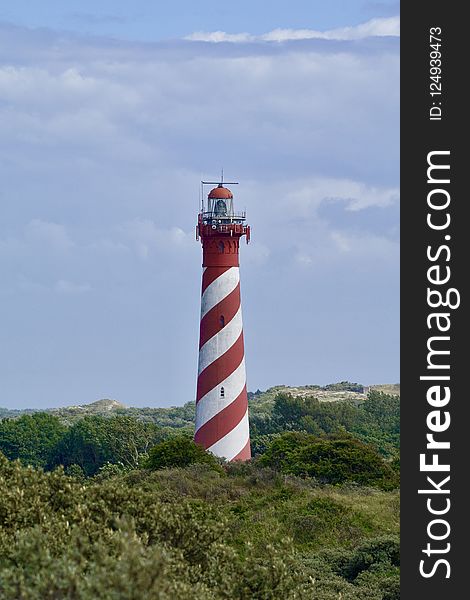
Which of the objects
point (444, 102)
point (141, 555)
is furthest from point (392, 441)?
point (141, 555)

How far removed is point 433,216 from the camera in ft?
84.0

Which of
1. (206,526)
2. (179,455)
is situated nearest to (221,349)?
(179,455)

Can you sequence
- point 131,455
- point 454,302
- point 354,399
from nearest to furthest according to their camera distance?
point 454,302, point 131,455, point 354,399

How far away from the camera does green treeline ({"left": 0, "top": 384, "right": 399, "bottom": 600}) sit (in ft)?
65.9

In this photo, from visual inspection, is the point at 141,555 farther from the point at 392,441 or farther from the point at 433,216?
the point at 392,441

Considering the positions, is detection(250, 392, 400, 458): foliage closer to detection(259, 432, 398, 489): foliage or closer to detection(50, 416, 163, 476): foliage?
detection(50, 416, 163, 476): foliage

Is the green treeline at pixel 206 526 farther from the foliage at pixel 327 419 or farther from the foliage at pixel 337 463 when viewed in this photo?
the foliage at pixel 327 419

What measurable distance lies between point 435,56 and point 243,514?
20.2 m

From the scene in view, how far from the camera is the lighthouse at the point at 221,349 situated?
2018 inches

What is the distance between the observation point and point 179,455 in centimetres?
5097

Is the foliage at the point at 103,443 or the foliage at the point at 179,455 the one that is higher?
the foliage at the point at 103,443

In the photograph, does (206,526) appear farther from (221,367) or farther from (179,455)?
(221,367)

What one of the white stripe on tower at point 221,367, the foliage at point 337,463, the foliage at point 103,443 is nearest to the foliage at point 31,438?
the foliage at point 103,443

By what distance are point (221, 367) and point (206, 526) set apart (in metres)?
24.7
